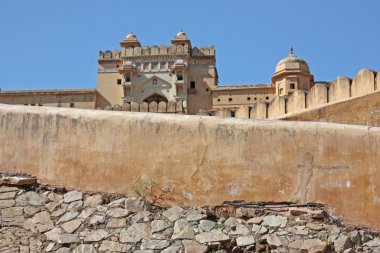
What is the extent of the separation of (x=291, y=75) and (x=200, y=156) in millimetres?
26518

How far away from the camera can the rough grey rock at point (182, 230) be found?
A: 20.1ft

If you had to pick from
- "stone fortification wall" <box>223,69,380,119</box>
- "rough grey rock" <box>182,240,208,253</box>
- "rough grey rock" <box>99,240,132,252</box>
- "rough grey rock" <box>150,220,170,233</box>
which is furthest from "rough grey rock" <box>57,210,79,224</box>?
"stone fortification wall" <box>223,69,380,119</box>

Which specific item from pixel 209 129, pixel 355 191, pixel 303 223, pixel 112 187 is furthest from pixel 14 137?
pixel 355 191

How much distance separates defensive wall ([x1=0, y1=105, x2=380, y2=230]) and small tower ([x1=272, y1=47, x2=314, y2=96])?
1001 inches

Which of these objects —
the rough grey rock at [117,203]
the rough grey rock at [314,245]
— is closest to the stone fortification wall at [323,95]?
the rough grey rock at [314,245]

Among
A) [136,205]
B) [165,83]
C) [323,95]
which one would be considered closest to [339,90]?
[323,95]

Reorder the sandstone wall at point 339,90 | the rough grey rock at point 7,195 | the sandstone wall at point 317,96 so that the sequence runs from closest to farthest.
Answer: the rough grey rock at point 7,195, the sandstone wall at point 339,90, the sandstone wall at point 317,96

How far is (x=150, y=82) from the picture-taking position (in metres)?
39.6

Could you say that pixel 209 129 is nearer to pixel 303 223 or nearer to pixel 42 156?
pixel 303 223

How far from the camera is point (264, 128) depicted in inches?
267

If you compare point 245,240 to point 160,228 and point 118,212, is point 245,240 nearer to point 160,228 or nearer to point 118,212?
point 160,228

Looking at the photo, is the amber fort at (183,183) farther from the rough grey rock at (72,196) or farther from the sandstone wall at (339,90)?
the sandstone wall at (339,90)

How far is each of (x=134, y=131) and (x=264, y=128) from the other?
4.87 ft

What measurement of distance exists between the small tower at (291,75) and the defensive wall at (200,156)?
25.4 m
